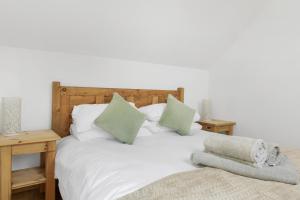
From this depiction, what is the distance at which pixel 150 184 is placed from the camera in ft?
3.81

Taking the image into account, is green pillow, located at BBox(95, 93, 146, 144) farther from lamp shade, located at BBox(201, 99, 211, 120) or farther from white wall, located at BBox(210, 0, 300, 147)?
white wall, located at BBox(210, 0, 300, 147)

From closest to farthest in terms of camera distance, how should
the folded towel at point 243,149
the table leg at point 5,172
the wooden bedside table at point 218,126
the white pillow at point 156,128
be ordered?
the folded towel at point 243,149
the table leg at point 5,172
the white pillow at point 156,128
the wooden bedside table at point 218,126

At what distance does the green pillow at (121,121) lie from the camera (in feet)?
6.93

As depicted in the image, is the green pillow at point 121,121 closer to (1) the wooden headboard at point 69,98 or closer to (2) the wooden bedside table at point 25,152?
(1) the wooden headboard at point 69,98

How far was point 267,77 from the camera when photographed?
3061mm

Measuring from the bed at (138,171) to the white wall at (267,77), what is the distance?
118 centimetres

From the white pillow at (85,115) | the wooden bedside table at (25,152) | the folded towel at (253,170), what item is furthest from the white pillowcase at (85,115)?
the folded towel at (253,170)

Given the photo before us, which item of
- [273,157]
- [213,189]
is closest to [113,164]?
[213,189]

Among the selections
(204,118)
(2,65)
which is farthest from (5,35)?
(204,118)

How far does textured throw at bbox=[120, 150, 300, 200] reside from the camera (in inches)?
40.6

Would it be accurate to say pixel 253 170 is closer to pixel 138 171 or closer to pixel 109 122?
pixel 138 171

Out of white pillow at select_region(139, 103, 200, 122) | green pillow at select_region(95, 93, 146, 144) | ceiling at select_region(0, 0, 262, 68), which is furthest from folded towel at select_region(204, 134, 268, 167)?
ceiling at select_region(0, 0, 262, 68)

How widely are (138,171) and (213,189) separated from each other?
468 millimetres

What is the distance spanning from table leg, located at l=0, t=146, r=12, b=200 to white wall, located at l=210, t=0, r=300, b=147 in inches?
117
